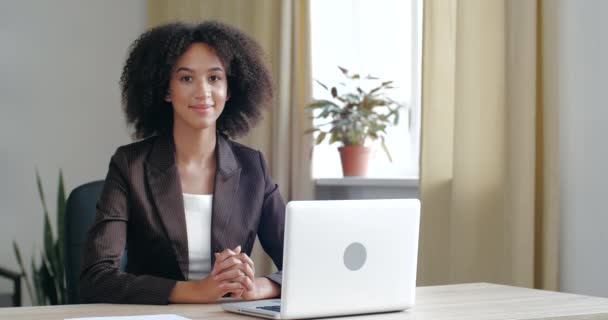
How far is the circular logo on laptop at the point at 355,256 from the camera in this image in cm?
170

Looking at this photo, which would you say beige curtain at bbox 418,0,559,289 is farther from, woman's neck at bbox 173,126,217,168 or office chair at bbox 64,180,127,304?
office chair at bbox 64,180,127,304

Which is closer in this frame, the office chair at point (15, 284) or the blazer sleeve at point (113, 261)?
the blazer sleeve at point (113, 261)

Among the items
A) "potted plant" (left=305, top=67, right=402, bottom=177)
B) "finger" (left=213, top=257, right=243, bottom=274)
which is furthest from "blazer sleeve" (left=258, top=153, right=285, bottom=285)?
"potted plant" (left=305, top=67, right=402, bottom=177)

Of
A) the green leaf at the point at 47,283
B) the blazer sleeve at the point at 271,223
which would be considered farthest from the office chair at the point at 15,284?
the blazer sleeve at the point at 271,223

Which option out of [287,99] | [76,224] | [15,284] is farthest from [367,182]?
[15,284]

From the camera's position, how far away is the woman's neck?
7.36 feet

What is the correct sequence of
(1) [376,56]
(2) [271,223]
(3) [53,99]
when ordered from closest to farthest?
(2) [271,223] → (1) [376,56] → (3) [53,99]

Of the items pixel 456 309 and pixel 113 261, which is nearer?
pixel 456 309

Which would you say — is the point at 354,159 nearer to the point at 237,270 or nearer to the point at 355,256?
the point at 237,270

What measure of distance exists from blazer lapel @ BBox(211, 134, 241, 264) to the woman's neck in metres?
0.04

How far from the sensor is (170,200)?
2.17m

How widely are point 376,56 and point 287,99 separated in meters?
0.46

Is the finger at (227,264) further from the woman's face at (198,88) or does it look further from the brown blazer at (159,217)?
the woman's face at (198,88)

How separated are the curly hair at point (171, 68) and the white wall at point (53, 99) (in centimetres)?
264
